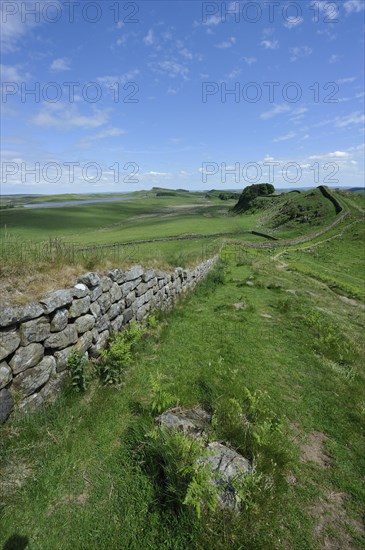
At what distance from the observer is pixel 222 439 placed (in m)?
5.27

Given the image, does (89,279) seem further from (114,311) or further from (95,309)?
(114,311)

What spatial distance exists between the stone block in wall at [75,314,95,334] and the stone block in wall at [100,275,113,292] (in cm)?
91

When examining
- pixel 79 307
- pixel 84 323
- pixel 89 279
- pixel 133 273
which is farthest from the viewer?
pixel 133 273

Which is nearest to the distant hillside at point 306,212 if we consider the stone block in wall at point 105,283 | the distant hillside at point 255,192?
the distant hillside at point 255,192

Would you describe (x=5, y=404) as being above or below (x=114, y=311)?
below

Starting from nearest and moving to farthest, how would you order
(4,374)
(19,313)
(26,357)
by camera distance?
(4,374) → (19,313) → (26,357)

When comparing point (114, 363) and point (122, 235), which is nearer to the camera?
point (114, 363)

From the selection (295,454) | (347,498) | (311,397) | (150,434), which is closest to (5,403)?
(150,434)

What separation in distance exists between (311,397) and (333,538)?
3.44 meters

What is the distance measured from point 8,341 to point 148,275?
19.3ft

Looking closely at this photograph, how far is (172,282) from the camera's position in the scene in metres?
13.1

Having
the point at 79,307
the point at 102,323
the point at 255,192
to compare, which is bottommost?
the point at 102,323

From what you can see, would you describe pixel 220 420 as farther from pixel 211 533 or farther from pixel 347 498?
pixel 347 498

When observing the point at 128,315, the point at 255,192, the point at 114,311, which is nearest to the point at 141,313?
the point at 128,315
